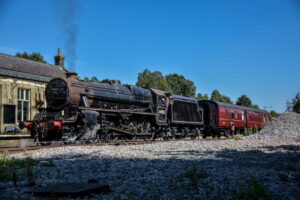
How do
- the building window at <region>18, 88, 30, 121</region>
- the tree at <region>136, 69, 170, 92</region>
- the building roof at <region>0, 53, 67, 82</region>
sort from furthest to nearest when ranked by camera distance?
1. the tree at <region>136, 69, 170, 92</region>
2. the building window at <region>18, 88, 30, 121</region>
3. the building roof at <region>0, 53, 67, 82</region>

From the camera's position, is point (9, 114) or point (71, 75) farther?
point (9, 114)

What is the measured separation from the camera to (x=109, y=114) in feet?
52.9

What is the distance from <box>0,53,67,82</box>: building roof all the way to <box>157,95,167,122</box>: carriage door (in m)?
8.25

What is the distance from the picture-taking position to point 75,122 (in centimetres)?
1462

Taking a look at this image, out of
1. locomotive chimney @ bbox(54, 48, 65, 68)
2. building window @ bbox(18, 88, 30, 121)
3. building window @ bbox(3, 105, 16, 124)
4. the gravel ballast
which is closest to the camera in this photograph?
the gravel ballast

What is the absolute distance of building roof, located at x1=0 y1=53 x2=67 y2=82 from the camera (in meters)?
18.7

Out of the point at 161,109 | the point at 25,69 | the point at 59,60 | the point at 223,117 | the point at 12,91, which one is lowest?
the point at 223,117

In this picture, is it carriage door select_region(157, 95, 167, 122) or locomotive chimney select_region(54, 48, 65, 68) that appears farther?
locomotive chimney select_region(54, 48, 65, 68)

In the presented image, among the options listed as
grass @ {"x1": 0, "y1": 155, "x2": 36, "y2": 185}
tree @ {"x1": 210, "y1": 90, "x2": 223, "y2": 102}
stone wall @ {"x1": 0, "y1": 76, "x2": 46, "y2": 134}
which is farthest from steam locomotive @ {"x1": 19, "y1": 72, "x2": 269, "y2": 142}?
tree @ {"x1": 210, "y1": 90, "x2": 223, "y2": 102}

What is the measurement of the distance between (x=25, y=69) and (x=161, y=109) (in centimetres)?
996

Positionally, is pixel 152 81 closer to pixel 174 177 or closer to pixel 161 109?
pixel 161 109

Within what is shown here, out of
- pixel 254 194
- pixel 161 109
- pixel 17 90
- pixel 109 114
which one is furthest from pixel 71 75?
pixel 254 194

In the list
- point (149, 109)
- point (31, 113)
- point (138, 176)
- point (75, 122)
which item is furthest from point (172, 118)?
A: point (138, 176)

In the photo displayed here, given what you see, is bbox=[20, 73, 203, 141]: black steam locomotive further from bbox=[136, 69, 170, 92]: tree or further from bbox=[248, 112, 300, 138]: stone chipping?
bbox=[136, 69, 170, 92]: tree
